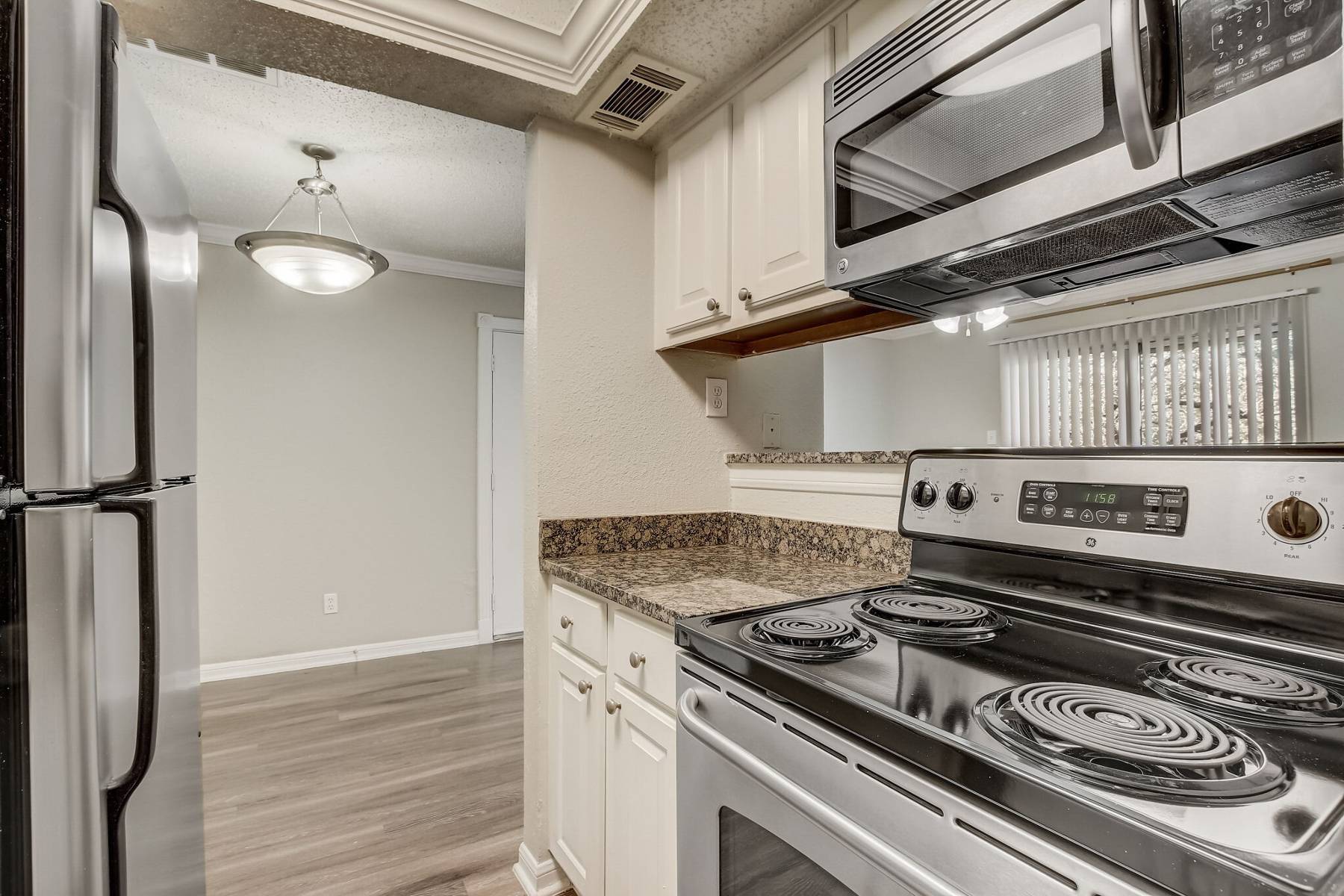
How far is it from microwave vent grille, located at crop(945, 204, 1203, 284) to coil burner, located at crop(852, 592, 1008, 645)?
1.92 feet

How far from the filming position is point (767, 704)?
2.83 feet

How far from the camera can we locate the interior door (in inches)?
161

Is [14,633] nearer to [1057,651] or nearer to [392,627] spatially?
[1057,651]

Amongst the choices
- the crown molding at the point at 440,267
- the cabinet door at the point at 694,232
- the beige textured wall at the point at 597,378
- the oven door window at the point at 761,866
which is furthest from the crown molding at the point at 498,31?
the crown molding at the point at 440,267

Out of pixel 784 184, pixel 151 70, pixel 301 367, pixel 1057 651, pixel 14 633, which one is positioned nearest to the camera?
pixel 14 633

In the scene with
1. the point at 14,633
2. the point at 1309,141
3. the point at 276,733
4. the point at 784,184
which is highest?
the point at 784,184

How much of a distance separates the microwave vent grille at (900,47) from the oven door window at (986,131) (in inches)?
3.0

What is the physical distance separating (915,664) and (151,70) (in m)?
2.71


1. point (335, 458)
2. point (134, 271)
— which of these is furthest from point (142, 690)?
point (335, 458)

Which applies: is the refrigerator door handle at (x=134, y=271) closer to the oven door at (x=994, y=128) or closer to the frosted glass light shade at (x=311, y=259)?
the oven door at (x=994, y=128)

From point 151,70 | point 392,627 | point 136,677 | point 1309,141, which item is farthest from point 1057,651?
point 392,627

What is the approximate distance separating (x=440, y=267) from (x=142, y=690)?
3.45 m

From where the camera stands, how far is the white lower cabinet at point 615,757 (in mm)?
1211

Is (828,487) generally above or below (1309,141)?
below
